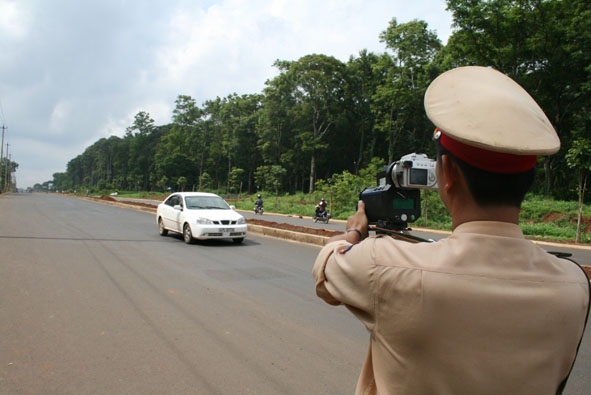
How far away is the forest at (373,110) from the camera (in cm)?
2534

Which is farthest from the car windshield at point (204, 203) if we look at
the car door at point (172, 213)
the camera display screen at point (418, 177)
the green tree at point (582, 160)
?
the green tree at point (582, 160)

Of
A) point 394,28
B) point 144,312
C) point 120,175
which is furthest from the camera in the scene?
point 120,175

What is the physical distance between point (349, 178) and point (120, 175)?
8980 cm

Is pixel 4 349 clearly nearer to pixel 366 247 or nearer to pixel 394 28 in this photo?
pixel 366 247

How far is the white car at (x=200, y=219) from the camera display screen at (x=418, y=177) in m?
9.42

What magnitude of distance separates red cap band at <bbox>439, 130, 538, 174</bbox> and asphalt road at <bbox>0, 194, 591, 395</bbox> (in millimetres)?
2564

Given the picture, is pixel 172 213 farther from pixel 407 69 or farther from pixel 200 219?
pixel 407 69

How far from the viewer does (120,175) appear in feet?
331

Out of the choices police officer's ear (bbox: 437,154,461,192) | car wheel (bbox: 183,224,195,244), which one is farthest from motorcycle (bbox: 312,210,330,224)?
police officer's ear (bbox: 437,154,461,192)

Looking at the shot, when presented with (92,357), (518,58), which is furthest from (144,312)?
(518,58)

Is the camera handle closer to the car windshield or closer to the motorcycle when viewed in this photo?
the car windshield

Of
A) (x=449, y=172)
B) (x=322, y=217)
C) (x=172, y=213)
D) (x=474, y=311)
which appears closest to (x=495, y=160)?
(x=449, y=172)

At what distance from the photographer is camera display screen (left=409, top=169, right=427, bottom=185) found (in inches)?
63.5

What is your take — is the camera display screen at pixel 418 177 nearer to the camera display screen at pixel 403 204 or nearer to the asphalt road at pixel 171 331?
the camera display screen at pixel 403 204
